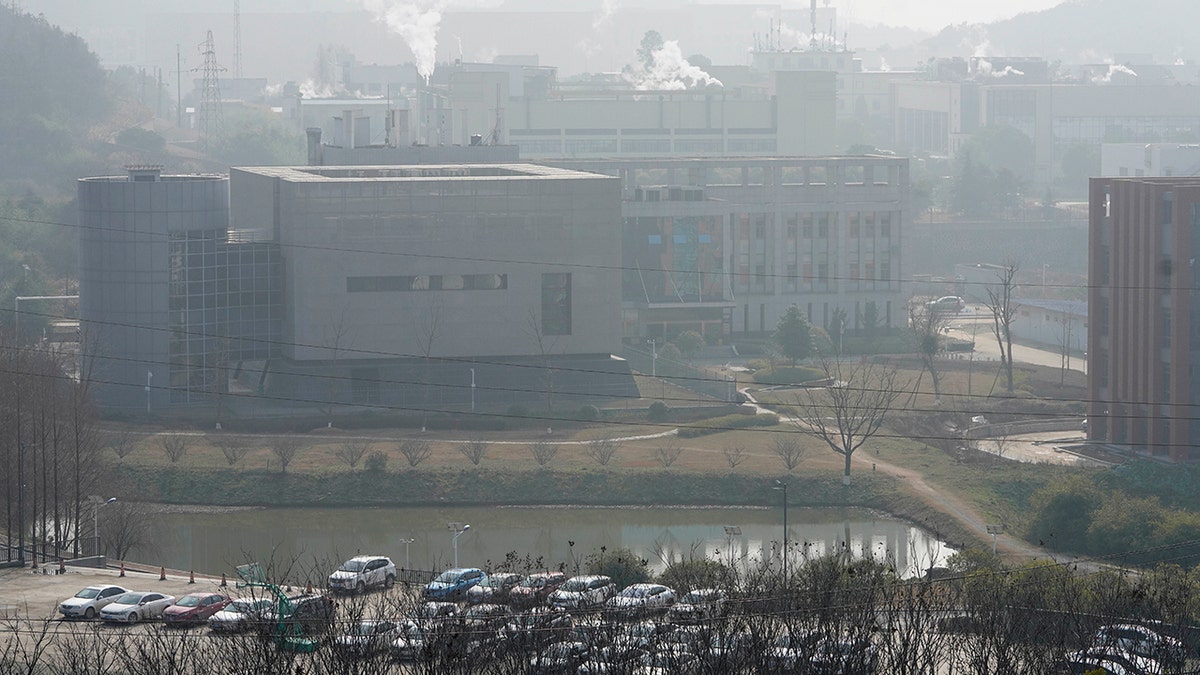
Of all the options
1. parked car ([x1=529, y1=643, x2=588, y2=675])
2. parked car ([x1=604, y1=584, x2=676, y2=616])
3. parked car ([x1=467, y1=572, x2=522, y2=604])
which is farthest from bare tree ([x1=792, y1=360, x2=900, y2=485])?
parked car ([x1=529, y1=643, x2=588, y2=675])

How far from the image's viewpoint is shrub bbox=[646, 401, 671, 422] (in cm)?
2538

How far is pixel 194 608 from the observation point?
1375 centimetres

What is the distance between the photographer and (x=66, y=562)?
1692cm

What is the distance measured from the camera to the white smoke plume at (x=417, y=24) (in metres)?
64.5

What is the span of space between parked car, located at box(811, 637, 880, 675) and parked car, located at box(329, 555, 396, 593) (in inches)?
133

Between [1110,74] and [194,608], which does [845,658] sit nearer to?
[194,608]

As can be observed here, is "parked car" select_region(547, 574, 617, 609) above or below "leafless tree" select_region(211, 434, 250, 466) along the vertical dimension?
above

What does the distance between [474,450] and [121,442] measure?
4554 mm

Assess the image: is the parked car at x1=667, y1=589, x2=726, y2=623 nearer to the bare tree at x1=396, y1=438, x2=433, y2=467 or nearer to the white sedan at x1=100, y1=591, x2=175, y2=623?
the white sedan at x1=100, y1=591, x2=175, y2=623

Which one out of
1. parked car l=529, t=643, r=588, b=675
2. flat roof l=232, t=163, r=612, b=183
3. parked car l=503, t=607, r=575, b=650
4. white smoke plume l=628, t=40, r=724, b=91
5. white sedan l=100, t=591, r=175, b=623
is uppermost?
white smoke plume l=628, t=40, r=724, b=91

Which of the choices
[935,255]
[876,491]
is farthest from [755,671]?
[935,255]

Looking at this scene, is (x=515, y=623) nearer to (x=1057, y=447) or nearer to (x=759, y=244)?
(x=1057, y=447)

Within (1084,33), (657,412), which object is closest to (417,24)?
(657,412)

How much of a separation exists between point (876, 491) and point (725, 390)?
19.2 ft
